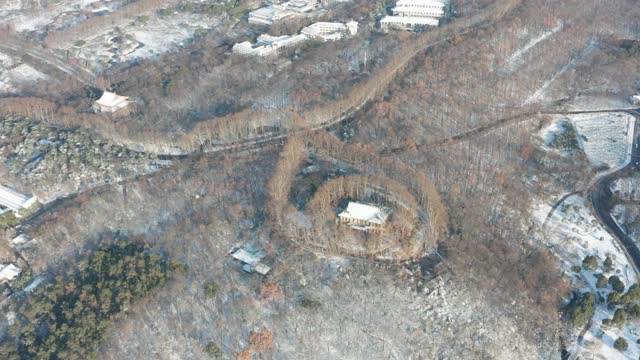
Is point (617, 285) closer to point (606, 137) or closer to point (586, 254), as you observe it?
point (586, 254)

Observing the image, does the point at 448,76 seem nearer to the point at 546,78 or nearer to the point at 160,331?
the point at 546,78

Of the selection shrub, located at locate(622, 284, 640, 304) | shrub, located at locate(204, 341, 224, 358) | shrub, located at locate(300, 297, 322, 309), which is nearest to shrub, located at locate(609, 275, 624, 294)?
shrub, located at locate(622, 284, 640, 304)

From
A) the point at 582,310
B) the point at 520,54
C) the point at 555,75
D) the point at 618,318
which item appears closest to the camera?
the point at 618,318

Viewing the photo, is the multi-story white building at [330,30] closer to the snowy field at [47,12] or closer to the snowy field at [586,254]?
the snowy field at [47,12]

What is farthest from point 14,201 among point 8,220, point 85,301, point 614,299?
point 614,299

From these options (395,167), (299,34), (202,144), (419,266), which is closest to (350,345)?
(419,266)

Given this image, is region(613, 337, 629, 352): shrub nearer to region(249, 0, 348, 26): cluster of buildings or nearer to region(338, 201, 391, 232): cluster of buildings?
region(338, 201, 391, 232): cluster of buildings

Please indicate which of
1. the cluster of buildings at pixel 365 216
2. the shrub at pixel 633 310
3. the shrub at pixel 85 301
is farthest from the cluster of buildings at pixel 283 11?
the shrub at pixel 633 310
